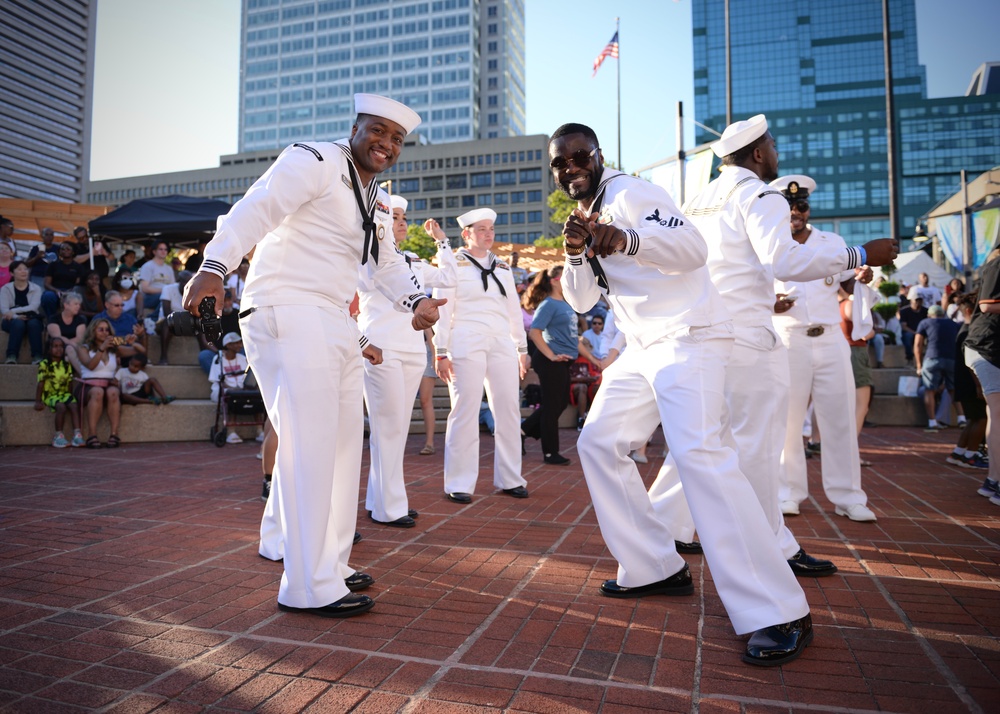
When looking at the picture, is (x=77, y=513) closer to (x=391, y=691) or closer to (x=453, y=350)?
(x=453, y=350)

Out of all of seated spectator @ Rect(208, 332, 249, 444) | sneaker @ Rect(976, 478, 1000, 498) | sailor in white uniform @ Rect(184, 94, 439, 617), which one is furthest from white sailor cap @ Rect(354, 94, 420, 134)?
seated spectator @ Rect(208, 332, 249, 444)

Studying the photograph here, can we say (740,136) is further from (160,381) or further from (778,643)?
(160,381)

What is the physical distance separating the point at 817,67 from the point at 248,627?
14794cm

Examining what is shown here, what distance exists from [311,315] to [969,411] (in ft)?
24.0

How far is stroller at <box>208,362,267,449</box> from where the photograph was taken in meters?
9.77

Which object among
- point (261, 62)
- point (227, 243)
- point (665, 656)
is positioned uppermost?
point (261, 62)

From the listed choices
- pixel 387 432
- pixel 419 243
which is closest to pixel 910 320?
pixel 387 432

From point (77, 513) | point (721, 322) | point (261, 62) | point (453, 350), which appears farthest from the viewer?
point (261, 62)

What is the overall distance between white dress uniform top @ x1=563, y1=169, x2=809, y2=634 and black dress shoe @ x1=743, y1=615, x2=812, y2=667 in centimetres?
4

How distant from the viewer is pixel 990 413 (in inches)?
232

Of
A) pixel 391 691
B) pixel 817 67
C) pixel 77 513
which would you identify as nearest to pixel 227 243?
pixel 391 691

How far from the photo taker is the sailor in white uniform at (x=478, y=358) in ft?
20.5

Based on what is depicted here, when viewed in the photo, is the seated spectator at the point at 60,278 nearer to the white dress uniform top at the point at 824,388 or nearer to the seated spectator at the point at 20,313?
the seated spectator at the point at 20,313

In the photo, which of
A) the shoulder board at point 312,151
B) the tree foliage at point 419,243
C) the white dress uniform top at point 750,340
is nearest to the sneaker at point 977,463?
the white dress uniform top at point 750,340
